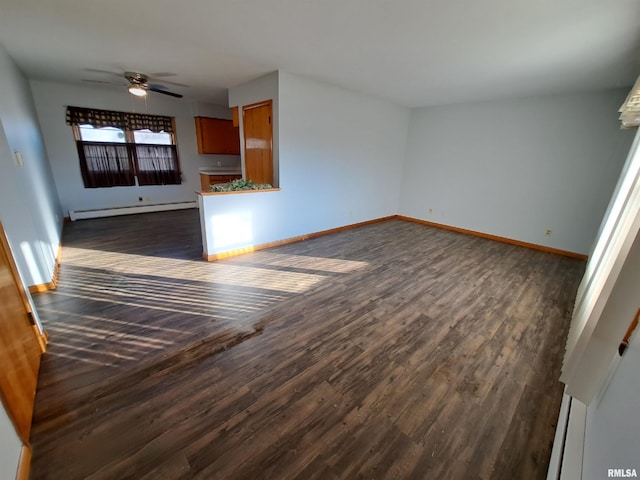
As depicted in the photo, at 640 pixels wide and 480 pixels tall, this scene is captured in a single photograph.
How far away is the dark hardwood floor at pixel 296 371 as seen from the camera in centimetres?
126

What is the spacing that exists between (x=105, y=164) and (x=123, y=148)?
490mm

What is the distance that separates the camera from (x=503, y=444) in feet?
4.46

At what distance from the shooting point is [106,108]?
5.08 m

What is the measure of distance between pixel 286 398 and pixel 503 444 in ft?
3.97

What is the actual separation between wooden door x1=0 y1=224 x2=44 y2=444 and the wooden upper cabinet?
522cm

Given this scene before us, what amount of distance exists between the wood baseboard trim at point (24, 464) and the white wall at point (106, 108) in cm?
548

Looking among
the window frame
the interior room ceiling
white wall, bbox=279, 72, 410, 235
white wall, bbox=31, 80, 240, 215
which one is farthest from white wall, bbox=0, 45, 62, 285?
white wall, bbox=279, 72, 410, 235

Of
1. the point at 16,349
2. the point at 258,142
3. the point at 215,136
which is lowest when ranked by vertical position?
the point at 16,349

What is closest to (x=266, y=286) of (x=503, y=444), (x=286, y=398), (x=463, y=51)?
(x=286, y=398)

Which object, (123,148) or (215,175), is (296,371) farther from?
(123,148)

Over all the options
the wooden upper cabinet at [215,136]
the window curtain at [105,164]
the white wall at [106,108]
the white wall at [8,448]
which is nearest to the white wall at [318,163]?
the wooden upper cabinet at [215,136]

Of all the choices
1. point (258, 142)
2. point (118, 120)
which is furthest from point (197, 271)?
point (118, 120)

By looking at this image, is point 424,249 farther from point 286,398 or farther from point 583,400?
point 286,398

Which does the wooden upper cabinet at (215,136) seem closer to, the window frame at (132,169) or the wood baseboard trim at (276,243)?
the window frame at (132,169)
